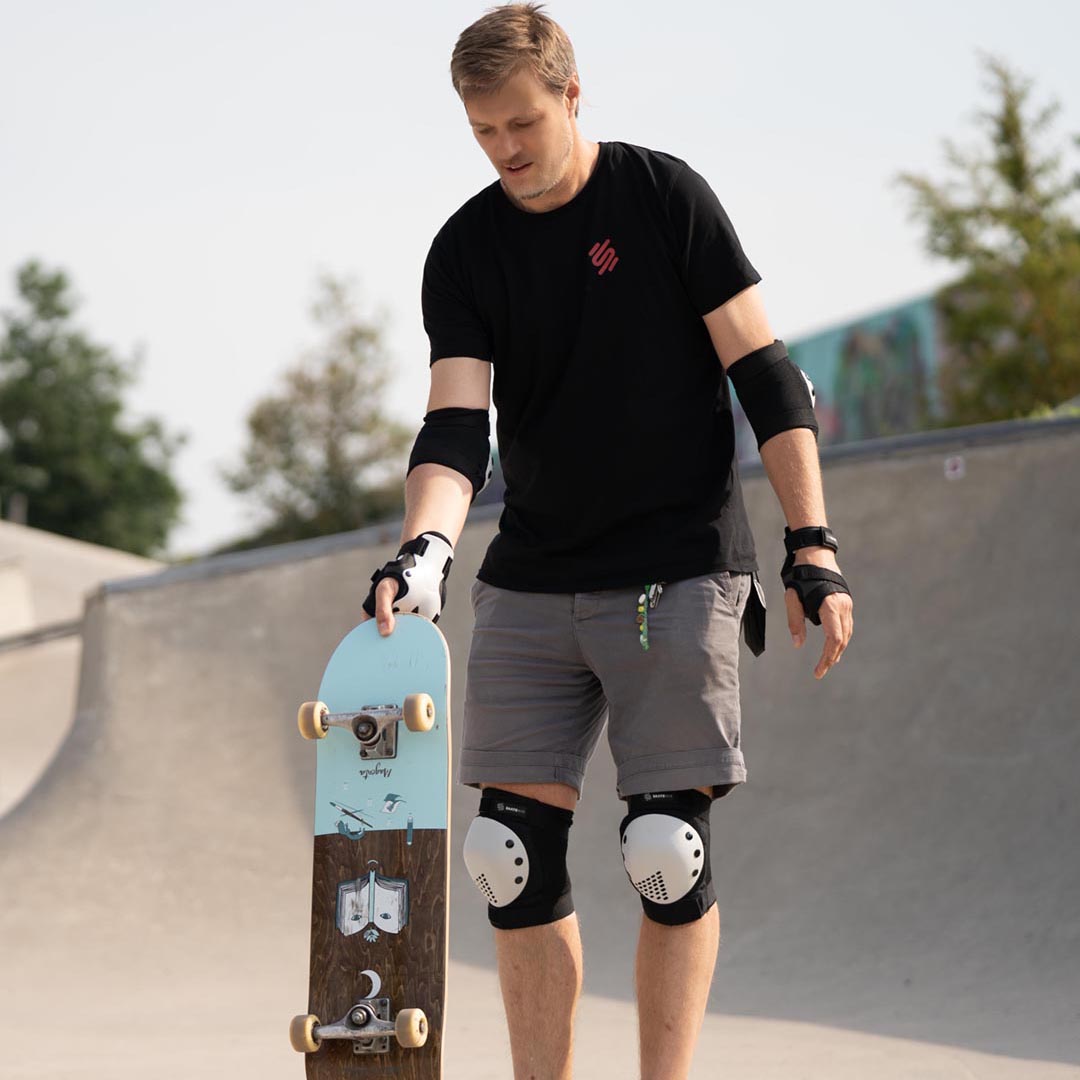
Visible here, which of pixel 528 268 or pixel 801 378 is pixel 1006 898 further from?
pixel 528 268

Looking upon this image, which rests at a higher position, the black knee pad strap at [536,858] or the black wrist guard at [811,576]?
the black wrist guard at [811,576]

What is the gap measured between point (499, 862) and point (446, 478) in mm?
849

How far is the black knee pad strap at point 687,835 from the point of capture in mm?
2730

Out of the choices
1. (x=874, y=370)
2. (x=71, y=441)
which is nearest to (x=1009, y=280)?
(x=874, y=370)

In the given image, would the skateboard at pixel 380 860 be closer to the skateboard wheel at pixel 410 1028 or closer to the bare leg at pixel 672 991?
the skateboard wheel at pixel 410 1028

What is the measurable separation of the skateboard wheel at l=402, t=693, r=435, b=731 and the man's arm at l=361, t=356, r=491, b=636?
224 millimetres

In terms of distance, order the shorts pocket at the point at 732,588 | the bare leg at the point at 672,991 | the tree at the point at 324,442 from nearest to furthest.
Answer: the bare leg at the point at 672,991, the shorts pocket at the point at 732,588, the tree at the point at 324,442

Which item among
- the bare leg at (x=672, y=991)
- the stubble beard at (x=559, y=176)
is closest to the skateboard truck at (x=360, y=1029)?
the bare leg at (x=672, y=991)

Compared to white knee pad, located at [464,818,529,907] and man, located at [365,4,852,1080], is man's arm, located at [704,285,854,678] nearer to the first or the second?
man, located at [365,4,852,1080]

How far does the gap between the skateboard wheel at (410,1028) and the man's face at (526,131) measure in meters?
1.68

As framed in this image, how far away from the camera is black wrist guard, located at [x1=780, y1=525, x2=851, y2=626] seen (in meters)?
2.79

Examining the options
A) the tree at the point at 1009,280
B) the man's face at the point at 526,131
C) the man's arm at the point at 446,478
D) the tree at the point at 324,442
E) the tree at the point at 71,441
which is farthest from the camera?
the tree at the point at 71,441

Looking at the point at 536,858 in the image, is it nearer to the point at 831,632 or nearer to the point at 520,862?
the point at 520,862

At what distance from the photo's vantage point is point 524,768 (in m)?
2.85
